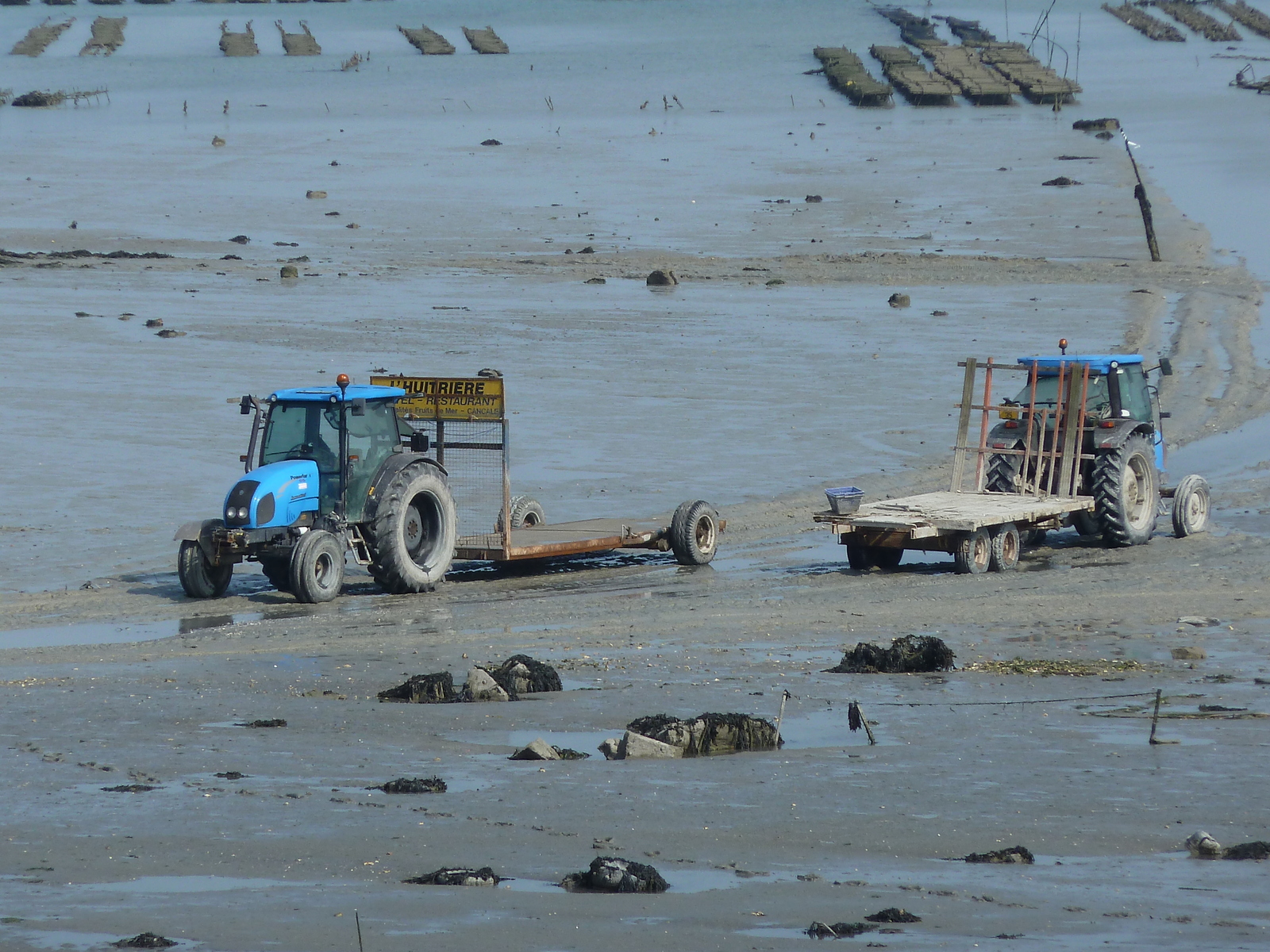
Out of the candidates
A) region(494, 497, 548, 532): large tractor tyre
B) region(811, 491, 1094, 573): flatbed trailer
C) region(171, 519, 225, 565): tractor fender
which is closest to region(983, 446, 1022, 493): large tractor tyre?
region(811, 491, 1094, 573): flatbed trailer

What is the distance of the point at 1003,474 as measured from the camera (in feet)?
64.7

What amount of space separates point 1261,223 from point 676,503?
3074 centimetres

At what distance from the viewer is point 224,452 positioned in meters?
23.9

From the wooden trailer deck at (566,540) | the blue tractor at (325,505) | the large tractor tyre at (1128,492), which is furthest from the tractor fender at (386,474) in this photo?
the large tractor tyre at (1128,492)

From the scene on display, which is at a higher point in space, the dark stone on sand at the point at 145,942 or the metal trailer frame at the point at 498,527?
the metal trailer frame at the point at 498,527

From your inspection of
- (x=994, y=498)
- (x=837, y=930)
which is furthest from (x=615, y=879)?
(x=994, y=498)

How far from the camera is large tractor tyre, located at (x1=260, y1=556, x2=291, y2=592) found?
17219mm

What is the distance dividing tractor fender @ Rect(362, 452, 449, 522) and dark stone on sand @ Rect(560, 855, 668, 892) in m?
8.48

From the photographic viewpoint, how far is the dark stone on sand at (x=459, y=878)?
9.04 metres

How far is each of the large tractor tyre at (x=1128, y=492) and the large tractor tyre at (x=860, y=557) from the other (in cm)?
260

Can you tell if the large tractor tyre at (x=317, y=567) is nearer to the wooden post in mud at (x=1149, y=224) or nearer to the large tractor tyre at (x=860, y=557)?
the large tractor tyre at (x=860, y=557)

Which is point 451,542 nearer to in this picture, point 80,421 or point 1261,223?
point 80,421

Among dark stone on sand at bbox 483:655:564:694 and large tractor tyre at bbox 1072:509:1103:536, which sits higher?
large tractor tyre at bbox 1072:509:1103:536

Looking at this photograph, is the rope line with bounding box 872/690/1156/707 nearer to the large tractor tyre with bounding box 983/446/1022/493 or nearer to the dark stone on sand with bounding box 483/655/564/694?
the dark stone on sand with bounding box 483/655/564/694
